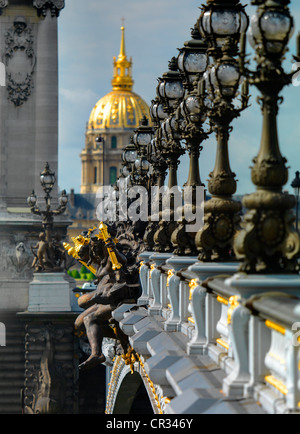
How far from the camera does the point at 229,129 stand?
14141 millimetres

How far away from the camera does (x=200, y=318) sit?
1364 centimetres

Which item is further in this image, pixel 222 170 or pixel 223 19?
pixel 223 19

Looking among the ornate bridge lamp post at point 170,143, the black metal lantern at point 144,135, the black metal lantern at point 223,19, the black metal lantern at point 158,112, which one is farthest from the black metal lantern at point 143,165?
the black metal lantern at point 223,19

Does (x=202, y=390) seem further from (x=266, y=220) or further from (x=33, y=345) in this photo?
(x=33, y=345)

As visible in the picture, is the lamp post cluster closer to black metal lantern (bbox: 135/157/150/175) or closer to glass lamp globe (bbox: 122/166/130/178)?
black metal lantern (bbox: 135/157/150/175)

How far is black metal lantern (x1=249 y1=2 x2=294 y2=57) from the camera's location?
10453mm

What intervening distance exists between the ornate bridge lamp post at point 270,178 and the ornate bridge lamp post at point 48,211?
3767 cm

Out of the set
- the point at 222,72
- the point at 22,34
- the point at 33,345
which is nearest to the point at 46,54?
the point at 22,34

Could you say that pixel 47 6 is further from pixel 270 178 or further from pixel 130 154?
pixel 270 178

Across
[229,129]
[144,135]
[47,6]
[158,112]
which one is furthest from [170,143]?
[47,6]

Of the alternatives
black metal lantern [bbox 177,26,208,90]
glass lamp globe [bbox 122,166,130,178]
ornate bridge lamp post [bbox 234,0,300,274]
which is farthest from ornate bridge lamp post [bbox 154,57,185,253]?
glass lamp globe [bbox 122,166,130,178]

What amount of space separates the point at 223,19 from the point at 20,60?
1726 inches

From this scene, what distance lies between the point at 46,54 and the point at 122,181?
17054mm
